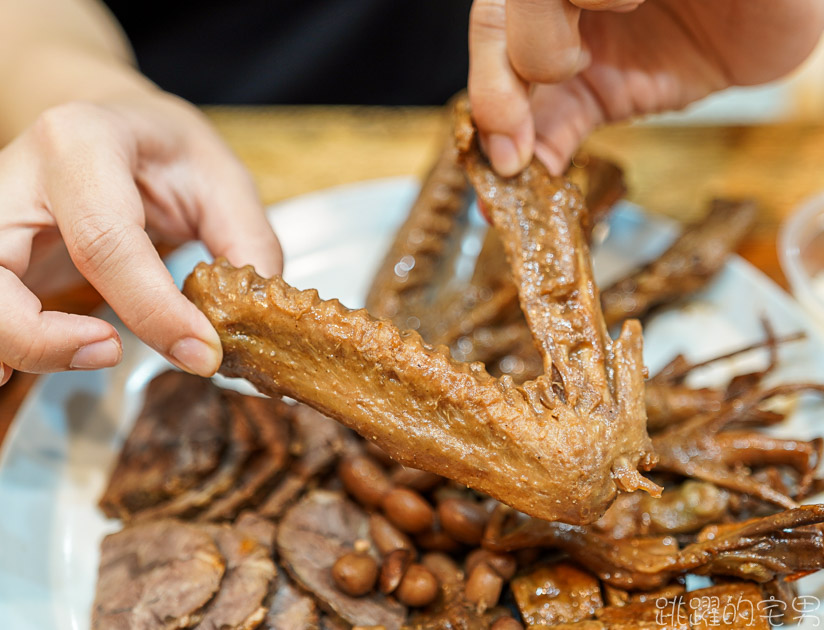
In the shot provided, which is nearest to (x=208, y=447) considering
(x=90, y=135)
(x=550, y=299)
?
(x=90, y=135)

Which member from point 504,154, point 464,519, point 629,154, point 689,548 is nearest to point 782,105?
point 629,154

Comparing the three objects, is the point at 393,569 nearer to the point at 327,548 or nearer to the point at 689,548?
the point at 327,548

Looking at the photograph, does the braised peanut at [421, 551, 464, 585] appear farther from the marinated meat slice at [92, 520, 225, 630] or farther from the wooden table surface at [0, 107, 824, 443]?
the wooden table surface at [0, 107, 824, 443]

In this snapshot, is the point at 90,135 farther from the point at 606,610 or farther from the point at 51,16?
the point at 606,610

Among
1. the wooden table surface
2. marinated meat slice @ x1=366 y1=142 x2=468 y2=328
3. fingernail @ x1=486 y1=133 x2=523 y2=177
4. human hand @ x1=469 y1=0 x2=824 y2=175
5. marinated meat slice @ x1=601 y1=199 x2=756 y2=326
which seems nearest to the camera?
human hand @ x1=469 y1=0 x2=824 y2=175

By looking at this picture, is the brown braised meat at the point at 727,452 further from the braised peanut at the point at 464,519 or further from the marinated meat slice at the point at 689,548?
the braised peanut at the point at 464,519

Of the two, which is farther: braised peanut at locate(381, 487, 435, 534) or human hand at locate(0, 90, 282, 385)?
braised peanut at locate(381, 487, 435, 534)

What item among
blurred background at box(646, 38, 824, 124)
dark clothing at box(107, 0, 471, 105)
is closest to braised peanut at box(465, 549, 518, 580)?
blurred background at box(646, 38, 824, 124)
